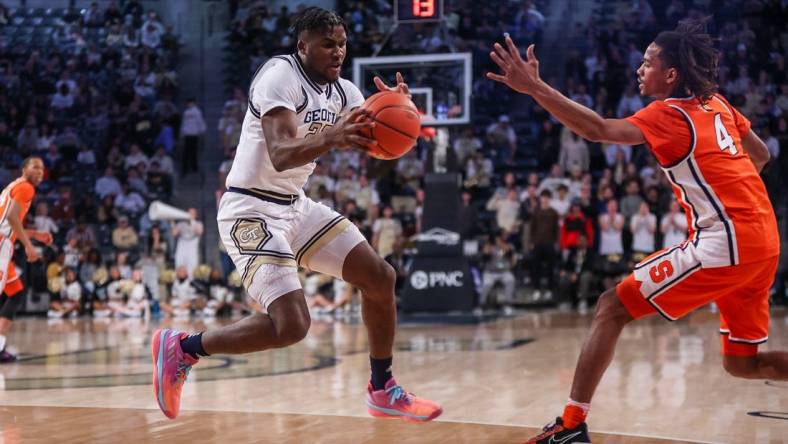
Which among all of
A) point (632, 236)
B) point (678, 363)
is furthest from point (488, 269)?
point (678, 363)

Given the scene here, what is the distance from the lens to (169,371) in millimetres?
4852

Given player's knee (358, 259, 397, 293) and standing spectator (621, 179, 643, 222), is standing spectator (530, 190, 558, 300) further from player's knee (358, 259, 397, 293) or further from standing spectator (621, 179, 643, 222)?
player's knee (358, 259, 397, 293)

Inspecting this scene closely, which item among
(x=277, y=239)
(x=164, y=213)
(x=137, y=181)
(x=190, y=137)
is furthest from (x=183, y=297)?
(x=277, y=239)

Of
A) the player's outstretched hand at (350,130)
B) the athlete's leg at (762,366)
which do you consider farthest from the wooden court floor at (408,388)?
the player's outstretched hand at (350,130)

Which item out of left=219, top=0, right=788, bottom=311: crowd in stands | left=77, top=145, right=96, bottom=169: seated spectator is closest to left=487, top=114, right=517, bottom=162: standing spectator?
left=219, top=0, right=788, bottom=311: crowd in stands

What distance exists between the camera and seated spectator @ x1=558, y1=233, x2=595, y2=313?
1394 cm

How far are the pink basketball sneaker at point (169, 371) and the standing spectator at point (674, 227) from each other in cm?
958

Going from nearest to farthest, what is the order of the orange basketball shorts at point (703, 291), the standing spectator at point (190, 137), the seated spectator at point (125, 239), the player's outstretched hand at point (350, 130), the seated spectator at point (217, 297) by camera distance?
1. the player's outstretched hand at point (350, 130)
2. the orange basketball shorts at point (703, 291)
3. the seated spectator at point (217, 297)
4. the seated spectator at point (125, 239)
5. the standing spectator at point (190, 137)

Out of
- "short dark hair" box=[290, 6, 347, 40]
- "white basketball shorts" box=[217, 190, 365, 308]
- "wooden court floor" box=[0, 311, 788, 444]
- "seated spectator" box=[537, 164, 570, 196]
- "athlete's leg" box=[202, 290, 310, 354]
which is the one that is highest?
"short dark hair" box=[290, 6, 347, 40]

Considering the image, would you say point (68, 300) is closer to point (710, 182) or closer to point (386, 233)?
point (386, 233)

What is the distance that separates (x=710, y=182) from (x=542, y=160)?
12.0 meters

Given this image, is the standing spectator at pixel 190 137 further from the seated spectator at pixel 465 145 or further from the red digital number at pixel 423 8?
the red digital number at pixel 423 8

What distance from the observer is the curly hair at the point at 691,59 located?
180 inches

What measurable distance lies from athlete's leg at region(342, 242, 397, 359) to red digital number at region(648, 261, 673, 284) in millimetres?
1165
